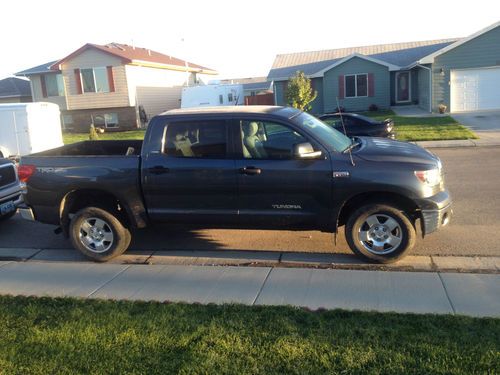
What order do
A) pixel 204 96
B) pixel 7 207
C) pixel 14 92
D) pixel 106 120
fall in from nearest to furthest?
pixel 7 207, pixel 204 96, pixel 106 120, pixel 14 92

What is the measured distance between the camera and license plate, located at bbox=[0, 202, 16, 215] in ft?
26.8

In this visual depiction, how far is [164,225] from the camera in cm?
651

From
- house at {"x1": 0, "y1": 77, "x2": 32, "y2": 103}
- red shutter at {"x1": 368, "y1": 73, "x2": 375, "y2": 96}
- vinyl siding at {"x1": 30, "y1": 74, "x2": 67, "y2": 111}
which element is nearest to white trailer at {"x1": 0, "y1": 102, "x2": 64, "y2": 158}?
vinyl siding at {"x1": 30, "y1": 74, "x2": 67, "y2": 111}

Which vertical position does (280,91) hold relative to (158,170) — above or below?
above

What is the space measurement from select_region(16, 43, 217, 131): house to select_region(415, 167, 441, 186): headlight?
28725 mm

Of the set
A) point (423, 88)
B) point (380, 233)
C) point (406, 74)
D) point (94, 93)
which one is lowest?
point (380, 233)

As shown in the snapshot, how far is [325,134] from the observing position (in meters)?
6.16

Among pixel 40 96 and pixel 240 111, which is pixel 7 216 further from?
pixel 40 96

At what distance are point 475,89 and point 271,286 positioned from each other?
25344 mm

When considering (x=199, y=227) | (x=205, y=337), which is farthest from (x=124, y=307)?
(x=199, y=227)

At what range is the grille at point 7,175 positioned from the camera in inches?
333

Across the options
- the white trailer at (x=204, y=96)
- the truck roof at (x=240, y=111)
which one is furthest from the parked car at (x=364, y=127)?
the white trailer at (x=204, y=96)

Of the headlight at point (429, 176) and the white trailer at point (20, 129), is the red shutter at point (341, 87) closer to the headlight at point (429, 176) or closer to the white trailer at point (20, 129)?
the white trailer at point (20, 129)

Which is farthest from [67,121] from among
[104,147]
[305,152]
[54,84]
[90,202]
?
[305,152]
